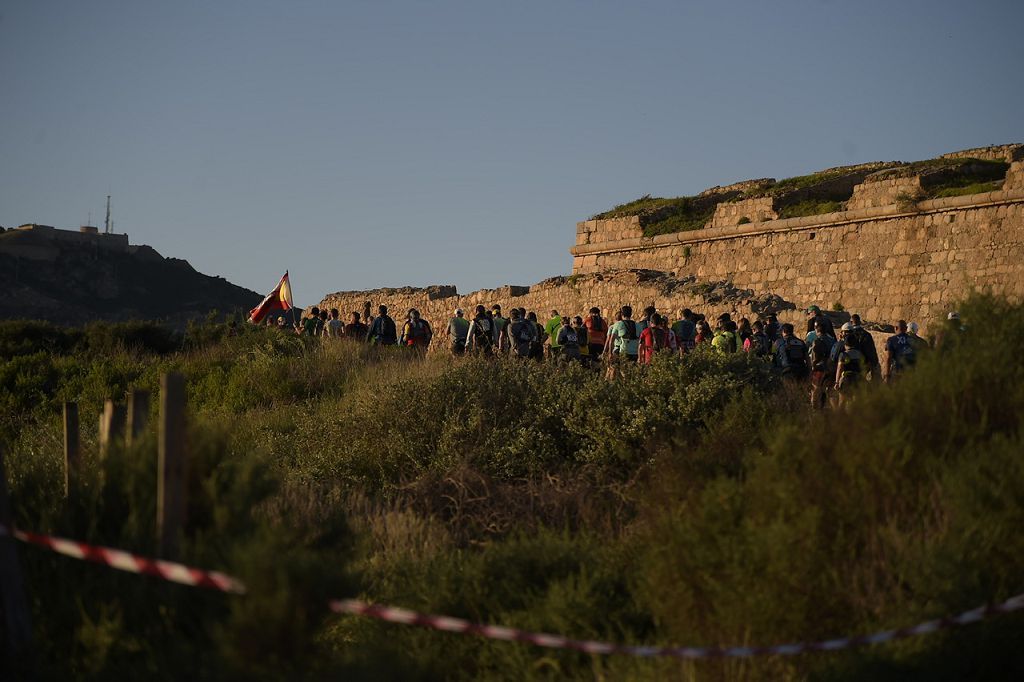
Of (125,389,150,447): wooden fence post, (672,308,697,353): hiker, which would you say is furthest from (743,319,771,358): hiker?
(125,389,150,447): wooden fence post

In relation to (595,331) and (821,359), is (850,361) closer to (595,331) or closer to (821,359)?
(821,359)

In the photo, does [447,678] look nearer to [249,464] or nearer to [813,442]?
[249,464]

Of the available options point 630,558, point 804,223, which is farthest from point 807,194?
point 630,558

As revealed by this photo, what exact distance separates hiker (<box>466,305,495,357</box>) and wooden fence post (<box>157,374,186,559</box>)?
444 inches

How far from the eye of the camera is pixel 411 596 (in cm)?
731

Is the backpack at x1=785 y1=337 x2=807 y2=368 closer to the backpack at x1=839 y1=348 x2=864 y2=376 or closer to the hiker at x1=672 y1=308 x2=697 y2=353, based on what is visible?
the backpack at x1=839 y1=348 x2=864 y2=376

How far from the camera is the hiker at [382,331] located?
19.3 metres

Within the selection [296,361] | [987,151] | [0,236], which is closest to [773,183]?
[987,151]

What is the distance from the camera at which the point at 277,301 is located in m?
23.9

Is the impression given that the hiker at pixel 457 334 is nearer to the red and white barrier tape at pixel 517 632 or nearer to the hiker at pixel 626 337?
the hiker at pixel 626 337

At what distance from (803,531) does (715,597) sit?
0.59 meters

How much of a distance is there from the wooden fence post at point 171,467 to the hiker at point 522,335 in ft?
35.3

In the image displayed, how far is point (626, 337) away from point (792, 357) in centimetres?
239

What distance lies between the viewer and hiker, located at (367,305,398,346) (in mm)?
19314
